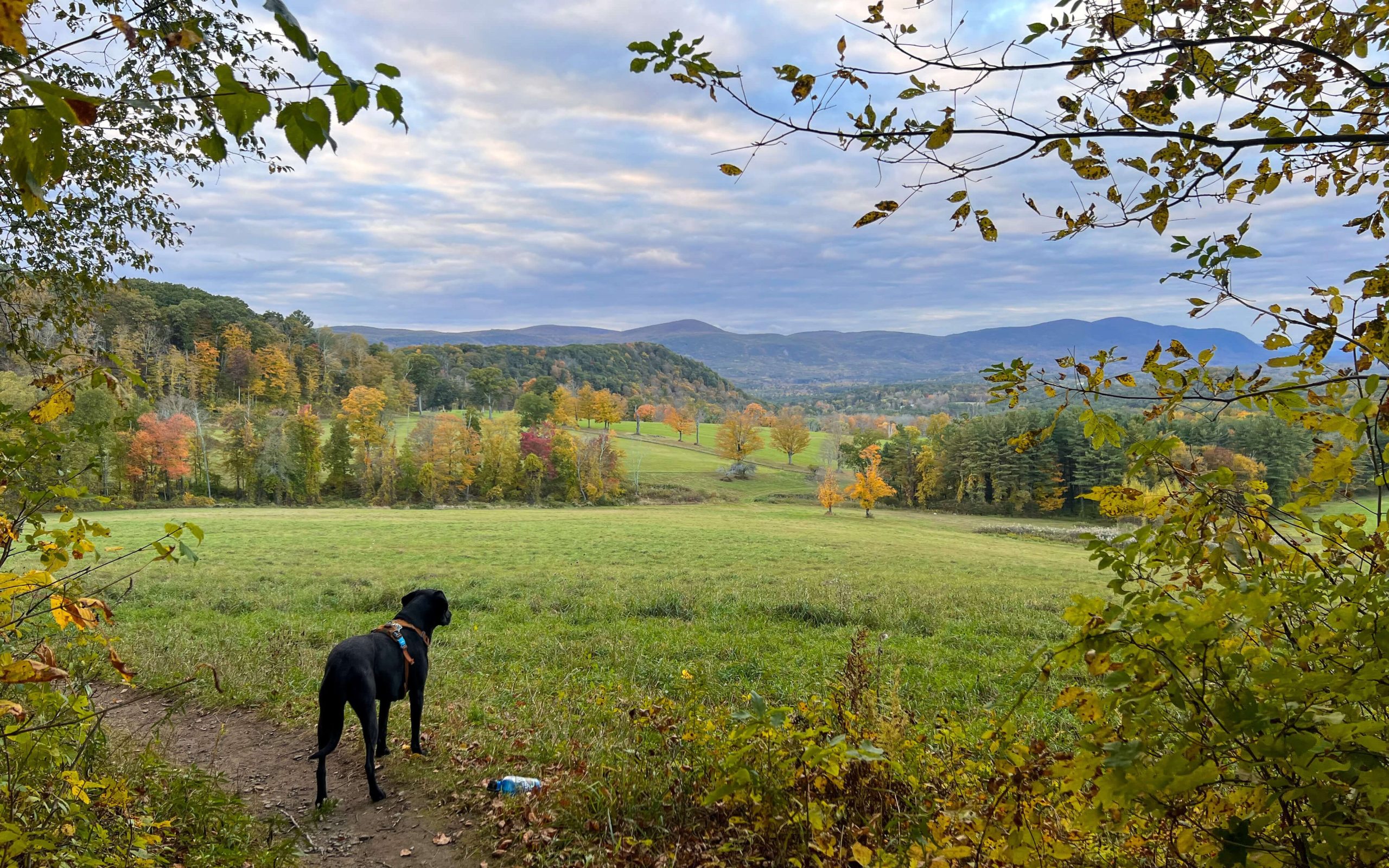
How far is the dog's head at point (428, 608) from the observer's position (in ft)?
23.2

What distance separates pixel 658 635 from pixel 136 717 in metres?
7.60

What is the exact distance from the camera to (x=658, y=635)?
12250mm

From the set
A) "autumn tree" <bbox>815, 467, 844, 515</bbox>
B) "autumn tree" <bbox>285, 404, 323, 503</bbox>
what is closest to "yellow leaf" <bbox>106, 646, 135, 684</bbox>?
"autumn tree" <bbox>815, 467, 844, 515</bbox>

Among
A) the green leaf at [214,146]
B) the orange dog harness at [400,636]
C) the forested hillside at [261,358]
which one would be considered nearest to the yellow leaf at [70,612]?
the green leaf at [214,146]

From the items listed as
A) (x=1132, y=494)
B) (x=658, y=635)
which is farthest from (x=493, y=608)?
(x=1132, y=494)

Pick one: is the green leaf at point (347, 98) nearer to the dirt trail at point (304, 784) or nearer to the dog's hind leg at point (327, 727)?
the dirt trail at point (304, 784)

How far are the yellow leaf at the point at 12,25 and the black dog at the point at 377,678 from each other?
531cm

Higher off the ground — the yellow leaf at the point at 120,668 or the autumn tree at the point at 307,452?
the yellow leaf at the point at 120,668

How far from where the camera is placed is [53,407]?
133 inches

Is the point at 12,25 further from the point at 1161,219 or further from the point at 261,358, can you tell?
the point at 261,358

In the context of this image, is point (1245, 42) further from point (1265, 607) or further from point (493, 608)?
point (493, 608)

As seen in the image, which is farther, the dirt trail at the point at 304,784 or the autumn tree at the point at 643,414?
the autumn tree at the point at 643,414

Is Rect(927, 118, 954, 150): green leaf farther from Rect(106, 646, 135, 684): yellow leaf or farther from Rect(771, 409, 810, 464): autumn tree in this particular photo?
Rect(771, 409, 810, 464): autumn tree

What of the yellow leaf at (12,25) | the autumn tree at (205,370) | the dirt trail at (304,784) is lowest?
the dirt trail at (304,784)
